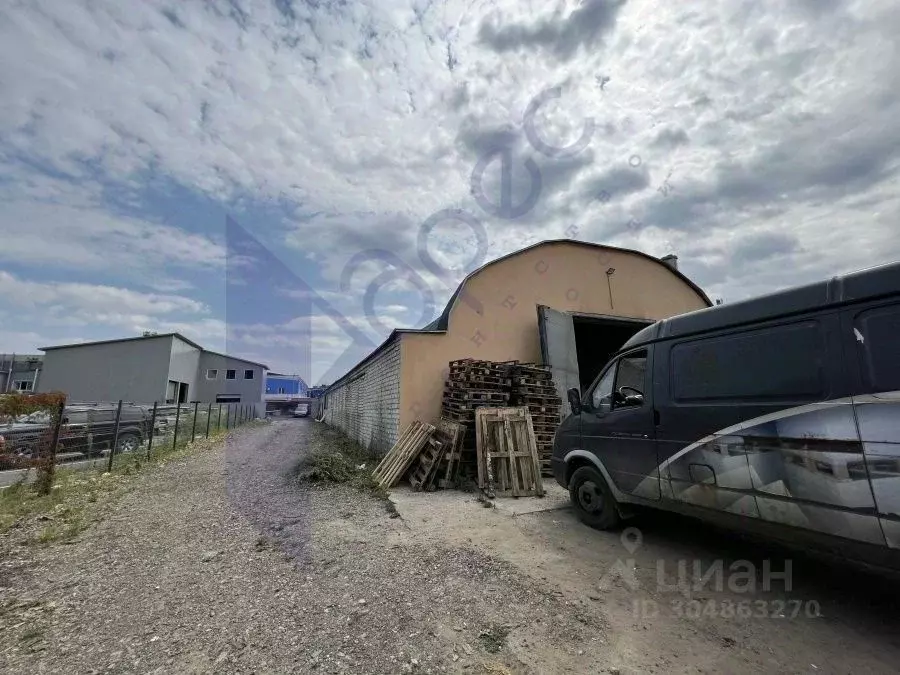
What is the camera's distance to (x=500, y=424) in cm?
730

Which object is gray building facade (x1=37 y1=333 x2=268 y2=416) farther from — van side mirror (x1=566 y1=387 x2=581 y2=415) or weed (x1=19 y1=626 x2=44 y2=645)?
van side mirror (x1=566 y1=387 x2=581 y2=415)

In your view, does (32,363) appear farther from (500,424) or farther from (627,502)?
(627,502)

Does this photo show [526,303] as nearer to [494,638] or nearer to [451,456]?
[451,456]

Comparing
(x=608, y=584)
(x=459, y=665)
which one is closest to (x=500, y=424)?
(x=608, y=584)

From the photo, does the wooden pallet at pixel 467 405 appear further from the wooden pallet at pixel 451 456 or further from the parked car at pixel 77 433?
the parked car at pixel 77 433

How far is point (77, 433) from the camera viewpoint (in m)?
8.00

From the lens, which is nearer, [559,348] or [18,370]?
[559,348]

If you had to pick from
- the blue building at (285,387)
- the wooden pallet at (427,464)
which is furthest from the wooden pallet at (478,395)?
the blue building at (285,387)

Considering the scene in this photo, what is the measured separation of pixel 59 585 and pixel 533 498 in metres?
5.53

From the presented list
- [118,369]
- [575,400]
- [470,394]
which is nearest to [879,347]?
[575,400]

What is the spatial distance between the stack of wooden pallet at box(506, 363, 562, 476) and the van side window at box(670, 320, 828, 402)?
4.48 metres

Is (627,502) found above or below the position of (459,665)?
above

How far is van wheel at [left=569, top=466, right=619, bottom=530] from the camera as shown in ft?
15.9

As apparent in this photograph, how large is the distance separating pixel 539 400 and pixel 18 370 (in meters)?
47.2
